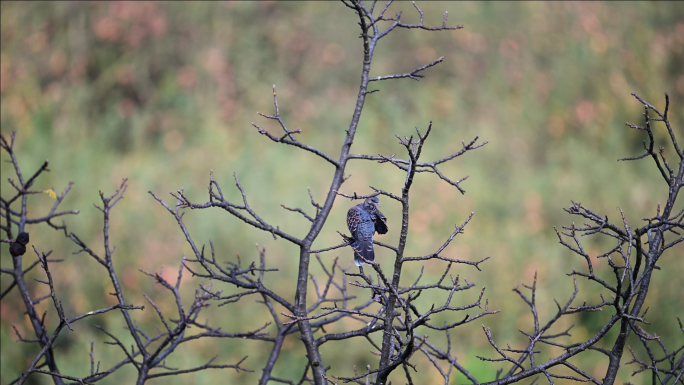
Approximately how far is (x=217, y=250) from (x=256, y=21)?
4380 millimetres

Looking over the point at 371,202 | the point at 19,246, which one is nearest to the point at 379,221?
the point at 371,202

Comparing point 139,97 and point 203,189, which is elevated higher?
point 139,97

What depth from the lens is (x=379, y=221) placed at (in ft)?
7.82

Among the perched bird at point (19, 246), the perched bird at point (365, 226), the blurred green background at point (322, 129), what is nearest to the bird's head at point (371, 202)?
the perched bird at point (365, 226)

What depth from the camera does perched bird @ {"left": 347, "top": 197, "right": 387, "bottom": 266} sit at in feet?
7.29

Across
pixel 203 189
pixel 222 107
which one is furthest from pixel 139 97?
pixel 203 189

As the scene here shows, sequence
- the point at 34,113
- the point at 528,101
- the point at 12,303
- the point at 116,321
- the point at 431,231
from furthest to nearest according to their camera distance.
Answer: the point at 528,101 < the point at 34,113 < the point at 431,231 < the point at 12,303 < the point at 116,321

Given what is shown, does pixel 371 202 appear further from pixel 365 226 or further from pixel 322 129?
pixel 322 129

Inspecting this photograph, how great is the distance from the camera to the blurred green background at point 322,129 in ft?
22.3

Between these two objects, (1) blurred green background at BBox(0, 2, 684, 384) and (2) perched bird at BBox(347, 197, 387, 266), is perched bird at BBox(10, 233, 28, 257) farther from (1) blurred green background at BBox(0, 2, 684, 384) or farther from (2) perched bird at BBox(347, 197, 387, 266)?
(1) blurred green background at BBox(0, 2, 684, 384)

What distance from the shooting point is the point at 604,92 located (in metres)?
8.82

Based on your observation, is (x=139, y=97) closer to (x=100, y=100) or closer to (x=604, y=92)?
(x=100, y=100)

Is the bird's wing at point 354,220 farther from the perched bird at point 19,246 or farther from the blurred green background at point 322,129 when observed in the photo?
the blurred green background at point 322,129

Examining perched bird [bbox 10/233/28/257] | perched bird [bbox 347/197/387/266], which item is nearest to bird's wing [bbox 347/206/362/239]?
perched bird [bbox 347/197/387/266]
